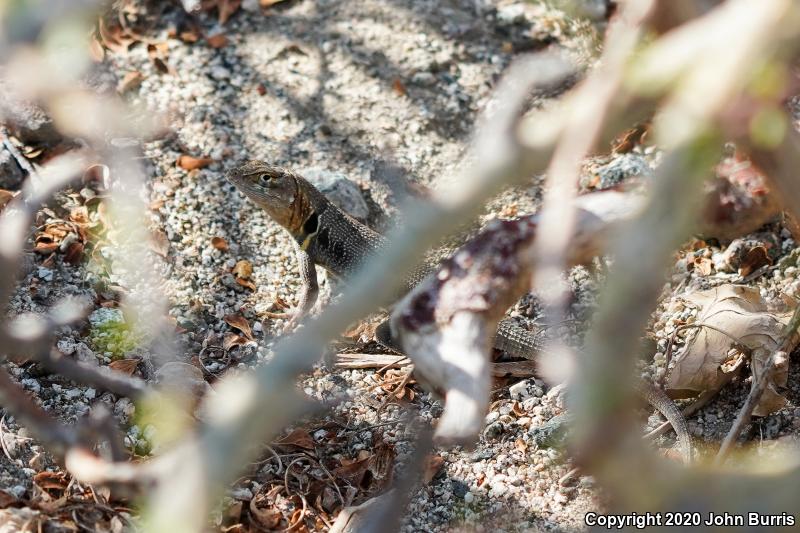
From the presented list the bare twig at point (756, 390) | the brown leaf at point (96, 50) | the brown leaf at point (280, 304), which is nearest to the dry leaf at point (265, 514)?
the brown leaf at point (280, 304)

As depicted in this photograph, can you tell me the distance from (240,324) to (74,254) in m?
0.79

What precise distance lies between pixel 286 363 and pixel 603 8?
433 centimetres

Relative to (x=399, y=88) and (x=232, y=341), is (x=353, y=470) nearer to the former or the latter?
(x=232, y=341)

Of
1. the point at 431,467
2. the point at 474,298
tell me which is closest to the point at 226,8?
the point at 431,467

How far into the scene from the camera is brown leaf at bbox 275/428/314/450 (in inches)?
127

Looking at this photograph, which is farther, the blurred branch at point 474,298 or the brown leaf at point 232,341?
the brown leaf at point 232,341

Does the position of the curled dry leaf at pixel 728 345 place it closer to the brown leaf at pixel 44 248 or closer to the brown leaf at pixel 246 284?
the brown leaf at pixel 246 284

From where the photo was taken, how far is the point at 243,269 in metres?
4.09

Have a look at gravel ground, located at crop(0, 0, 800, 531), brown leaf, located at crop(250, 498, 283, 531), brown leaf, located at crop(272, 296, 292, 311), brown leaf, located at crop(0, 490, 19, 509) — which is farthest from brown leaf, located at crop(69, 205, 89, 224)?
brown leaf, located at crop(250, 498, 283, 531)

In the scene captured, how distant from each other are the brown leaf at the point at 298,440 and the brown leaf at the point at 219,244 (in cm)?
118

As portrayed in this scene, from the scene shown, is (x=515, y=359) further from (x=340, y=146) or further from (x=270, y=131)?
(x=270, y=131)

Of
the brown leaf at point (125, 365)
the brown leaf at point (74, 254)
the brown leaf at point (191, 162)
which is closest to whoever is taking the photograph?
the brown leaf at point (125, 365)

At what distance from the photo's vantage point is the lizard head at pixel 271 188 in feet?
13.4

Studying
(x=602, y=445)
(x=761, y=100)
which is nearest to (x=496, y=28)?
(x=761, y=100)
